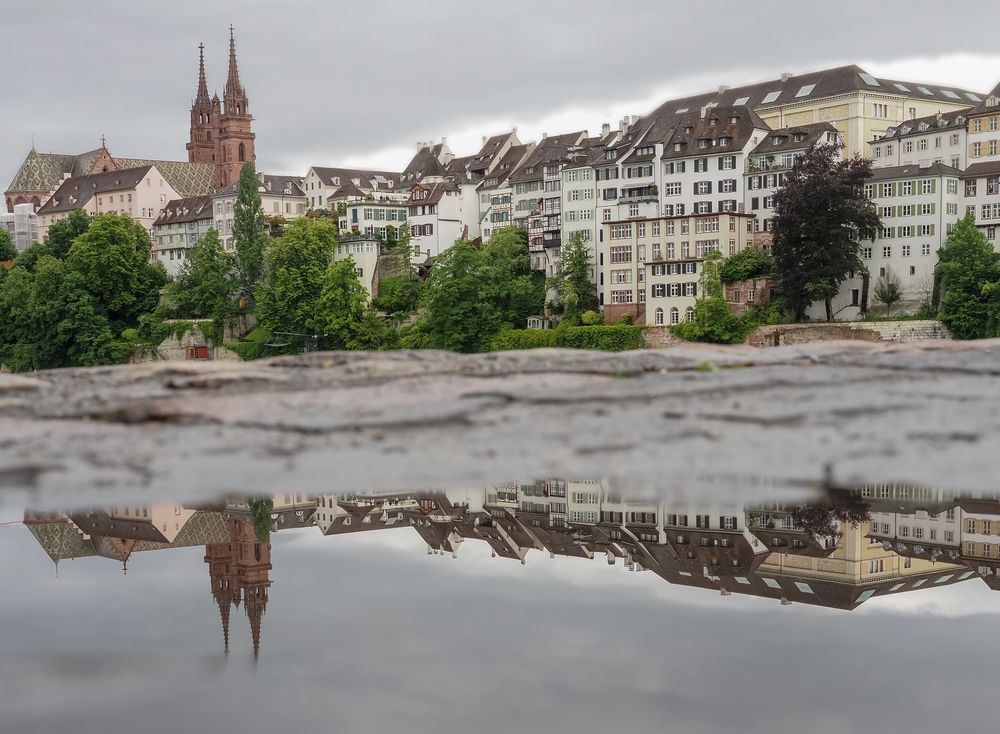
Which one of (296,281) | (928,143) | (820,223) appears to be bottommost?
(296,281)

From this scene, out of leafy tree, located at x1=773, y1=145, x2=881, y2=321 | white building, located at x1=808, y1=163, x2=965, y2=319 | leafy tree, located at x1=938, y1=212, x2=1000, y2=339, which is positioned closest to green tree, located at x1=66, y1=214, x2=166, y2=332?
leafy tree, located at x1=773, y1=145, x2=881, y2=321

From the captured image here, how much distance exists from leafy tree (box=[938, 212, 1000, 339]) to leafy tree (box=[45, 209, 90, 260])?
287 ft

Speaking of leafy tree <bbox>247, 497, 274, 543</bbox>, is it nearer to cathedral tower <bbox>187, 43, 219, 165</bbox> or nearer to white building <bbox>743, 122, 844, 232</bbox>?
white building <bbox>743, 122, 844, 232</bbox>

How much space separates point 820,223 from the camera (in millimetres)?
Answer: 82688

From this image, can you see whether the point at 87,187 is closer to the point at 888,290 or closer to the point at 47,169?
the point at 47,169

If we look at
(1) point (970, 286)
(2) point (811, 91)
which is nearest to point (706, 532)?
(1) point (970, 286)

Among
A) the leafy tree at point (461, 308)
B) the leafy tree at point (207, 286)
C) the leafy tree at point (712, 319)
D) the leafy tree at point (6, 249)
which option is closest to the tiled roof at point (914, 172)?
the leafy tree at point (712, 319)

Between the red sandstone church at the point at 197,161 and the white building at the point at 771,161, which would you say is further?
the red sandstone church at the point at 197,161

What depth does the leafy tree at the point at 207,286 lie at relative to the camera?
116188 millimetres

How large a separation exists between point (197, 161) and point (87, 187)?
24051 mm

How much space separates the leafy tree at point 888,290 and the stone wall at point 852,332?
10.6ft

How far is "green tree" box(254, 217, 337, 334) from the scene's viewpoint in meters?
105

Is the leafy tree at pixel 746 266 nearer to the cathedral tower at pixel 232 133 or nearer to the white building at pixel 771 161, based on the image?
the white building at pixel 771 161

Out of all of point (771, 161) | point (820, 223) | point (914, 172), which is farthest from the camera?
point (771, 161)
